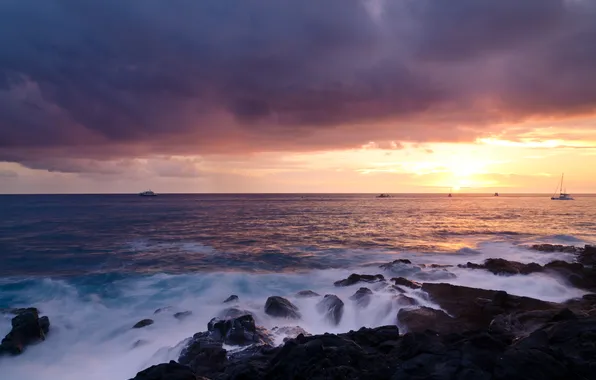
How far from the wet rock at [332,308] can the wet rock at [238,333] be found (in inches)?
162

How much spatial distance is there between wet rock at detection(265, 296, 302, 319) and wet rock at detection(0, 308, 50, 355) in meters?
10.4

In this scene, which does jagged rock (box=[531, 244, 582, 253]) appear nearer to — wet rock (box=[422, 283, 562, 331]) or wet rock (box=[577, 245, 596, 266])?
wet rock (box=[577, 245, 596, 266])

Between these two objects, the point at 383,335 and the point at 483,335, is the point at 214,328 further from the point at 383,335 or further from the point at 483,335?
the point at 483,335

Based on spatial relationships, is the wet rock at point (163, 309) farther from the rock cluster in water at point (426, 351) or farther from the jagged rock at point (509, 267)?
the jagged rock at point (509, 267)

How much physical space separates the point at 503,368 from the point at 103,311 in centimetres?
2057

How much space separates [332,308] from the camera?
1955 centimetres

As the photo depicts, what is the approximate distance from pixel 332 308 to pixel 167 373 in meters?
11.4

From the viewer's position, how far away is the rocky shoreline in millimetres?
9469

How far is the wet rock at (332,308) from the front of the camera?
18.8 meters

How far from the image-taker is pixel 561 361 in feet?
30.9

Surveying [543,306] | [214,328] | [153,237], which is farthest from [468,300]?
[153,237]

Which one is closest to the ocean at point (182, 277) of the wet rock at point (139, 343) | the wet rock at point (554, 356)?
the wet rock at point (139, 343)

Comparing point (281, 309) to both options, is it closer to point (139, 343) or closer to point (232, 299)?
point (232, 299)

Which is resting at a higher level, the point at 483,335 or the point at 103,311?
the point at 483,335
